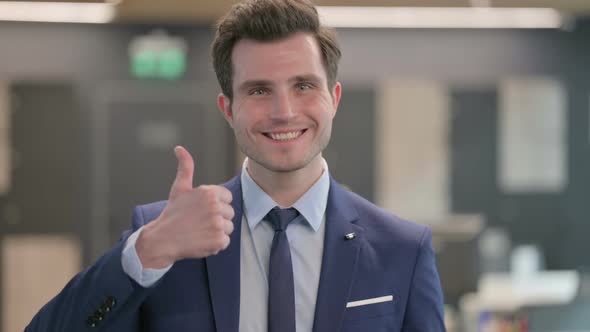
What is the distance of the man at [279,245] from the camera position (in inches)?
57.5

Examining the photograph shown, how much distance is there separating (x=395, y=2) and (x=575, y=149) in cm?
252

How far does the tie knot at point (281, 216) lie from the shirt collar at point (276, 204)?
11 mm

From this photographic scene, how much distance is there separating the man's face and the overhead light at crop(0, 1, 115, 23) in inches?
158

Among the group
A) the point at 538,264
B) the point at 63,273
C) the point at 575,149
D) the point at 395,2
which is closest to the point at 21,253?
the point at 63,273

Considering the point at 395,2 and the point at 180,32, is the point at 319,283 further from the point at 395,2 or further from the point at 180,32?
the point at 180,32

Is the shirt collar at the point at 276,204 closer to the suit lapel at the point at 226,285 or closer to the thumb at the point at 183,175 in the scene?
the suit lapel at the point at 226,285

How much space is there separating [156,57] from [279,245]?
4472 millimetres

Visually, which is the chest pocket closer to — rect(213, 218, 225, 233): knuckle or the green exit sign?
rect(213, 218, 225, 233): knuckle

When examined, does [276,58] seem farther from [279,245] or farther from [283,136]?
[279,245]

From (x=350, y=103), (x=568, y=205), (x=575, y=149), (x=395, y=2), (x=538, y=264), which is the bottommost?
(x=538, y=264)

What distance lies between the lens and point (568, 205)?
6105mm

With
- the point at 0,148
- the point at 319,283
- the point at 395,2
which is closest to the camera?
the point at 319,283

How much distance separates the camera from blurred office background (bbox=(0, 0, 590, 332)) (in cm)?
555

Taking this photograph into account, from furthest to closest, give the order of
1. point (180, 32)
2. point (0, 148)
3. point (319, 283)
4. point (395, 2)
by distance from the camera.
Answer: point (180, 32) → point (0, 148) → point (395, 2) → point (319, 283)
